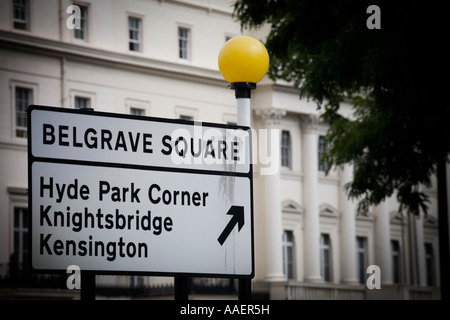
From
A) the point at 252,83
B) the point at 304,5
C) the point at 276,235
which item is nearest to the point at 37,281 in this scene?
the point at 276,235

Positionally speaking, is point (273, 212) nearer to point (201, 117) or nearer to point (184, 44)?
point (201, 117)

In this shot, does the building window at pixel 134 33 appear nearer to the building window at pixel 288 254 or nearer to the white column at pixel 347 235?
the building window at pixel 288 254

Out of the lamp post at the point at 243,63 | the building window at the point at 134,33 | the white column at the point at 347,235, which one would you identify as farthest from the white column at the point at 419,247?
the lamp post at the point at 243,63

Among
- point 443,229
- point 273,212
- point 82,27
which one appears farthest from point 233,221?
point 273,212

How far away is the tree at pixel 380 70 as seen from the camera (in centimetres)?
1438

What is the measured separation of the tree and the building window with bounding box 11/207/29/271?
919 inches

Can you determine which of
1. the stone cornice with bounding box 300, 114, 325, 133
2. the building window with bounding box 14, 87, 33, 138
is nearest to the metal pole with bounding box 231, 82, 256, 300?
the building window with bounding box 14, 87, 33, 138

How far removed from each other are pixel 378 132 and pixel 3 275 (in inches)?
1012

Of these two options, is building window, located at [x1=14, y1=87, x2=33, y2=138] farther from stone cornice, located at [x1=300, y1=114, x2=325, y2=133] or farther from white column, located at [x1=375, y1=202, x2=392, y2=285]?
white column, located at [x1=375, y1=202, x2=392, y2=285]

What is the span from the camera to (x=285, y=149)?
57844 mm

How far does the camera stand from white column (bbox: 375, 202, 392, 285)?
61.3m

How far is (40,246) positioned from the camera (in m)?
5.19

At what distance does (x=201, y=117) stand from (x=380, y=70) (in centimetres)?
3895

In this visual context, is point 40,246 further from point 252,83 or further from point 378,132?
point 378,132
